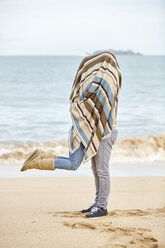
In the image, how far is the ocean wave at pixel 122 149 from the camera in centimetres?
676

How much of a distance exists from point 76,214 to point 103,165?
0.49 m

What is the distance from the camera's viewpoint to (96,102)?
105 inches

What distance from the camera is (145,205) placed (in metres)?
3.26

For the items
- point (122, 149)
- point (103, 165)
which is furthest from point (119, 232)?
point (122, 149)

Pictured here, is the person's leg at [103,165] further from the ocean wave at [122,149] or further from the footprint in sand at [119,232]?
the ocean wave at [122,149]

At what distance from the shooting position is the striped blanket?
265cm

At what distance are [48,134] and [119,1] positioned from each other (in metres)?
5.97

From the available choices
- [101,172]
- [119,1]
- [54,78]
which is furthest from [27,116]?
[54,78]

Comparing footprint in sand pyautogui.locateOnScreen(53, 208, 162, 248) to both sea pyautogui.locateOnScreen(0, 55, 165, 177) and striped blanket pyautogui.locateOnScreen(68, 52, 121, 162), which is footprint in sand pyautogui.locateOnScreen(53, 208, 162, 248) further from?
sea pyautogui.locateOnScreen(0, 55, 165, 177)

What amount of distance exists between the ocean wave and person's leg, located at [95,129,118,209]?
11.7ft

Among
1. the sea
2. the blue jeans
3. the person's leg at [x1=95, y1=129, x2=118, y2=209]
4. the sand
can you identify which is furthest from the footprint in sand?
the sea

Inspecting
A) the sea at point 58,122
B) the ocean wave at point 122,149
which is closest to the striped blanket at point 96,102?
the sea at point 58,122

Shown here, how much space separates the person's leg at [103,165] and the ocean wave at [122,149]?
11.7 ft

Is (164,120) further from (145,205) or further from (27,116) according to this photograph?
(145,205)
